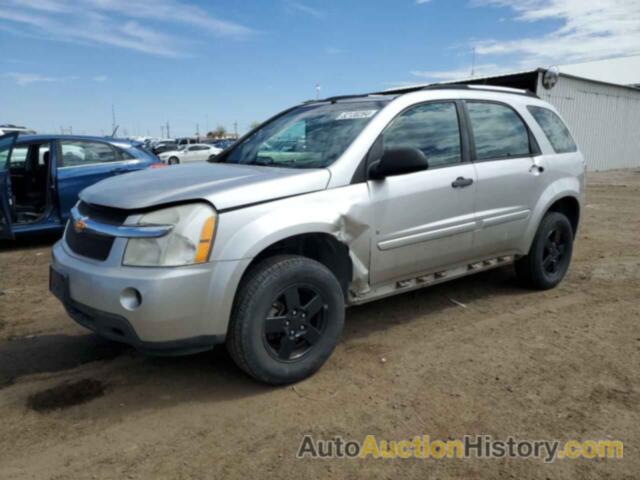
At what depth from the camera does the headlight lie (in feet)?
9.10

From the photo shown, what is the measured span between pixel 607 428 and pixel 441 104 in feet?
8.18

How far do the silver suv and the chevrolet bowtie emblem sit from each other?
0.7 inches

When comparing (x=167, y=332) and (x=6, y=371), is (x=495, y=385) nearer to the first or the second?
(x=167, y=332)

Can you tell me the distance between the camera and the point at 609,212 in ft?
33.4

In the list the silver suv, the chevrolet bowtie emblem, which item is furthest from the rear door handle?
the chevrolet bowtie emblem

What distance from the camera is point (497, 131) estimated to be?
4.48 m

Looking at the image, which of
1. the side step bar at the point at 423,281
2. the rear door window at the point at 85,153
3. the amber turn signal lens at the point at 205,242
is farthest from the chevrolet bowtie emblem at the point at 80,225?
the rear door window at the point at 85,153

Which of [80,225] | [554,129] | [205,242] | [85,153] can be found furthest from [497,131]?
[85,153]

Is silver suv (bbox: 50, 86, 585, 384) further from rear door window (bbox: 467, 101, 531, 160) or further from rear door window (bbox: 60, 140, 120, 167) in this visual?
rear door window (bbox: 60, 140, 120, 167)

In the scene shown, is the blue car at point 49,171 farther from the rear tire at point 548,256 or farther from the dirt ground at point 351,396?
the rear tire at point 548,256

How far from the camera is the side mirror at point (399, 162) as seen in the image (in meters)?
3.39

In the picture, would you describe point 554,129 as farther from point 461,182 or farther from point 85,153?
point 85,153

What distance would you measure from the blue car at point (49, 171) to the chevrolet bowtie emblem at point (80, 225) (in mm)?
4228

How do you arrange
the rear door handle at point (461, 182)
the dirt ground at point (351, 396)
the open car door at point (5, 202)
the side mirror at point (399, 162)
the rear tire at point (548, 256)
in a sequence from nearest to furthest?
the dirt ground at point (351, 396)
the side mirror at point (399, 162)
the rear door handle at point (461, 182)
the rear tire at point (548, 256)
the open car door at point (5, 202)
